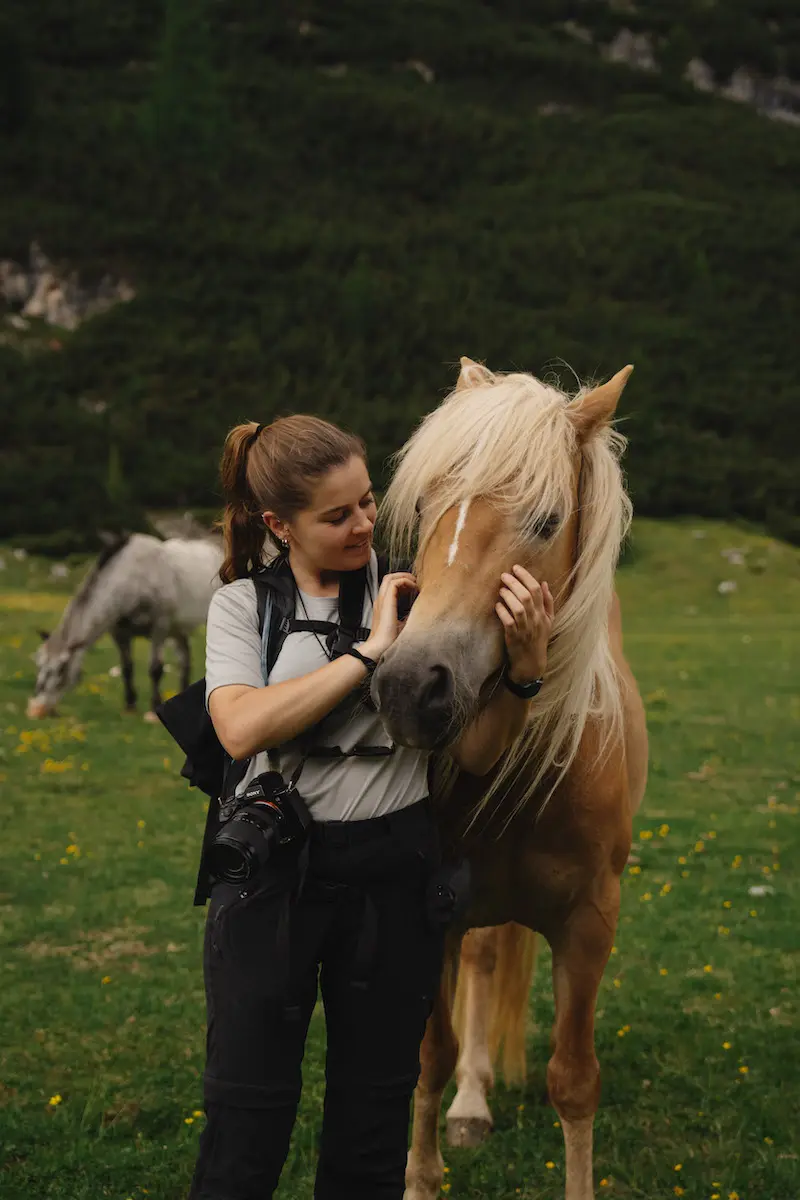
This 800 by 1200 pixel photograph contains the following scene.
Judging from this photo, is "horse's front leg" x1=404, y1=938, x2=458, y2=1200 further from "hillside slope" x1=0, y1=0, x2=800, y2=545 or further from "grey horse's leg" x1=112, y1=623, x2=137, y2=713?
"hillside slope" x1=0, y1=0, x2=800, y2=545

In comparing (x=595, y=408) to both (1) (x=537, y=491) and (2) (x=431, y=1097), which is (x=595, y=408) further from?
(2) (x=431, y=1097)

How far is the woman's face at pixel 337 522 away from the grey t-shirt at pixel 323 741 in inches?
5.9

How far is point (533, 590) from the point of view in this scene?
2.50 m

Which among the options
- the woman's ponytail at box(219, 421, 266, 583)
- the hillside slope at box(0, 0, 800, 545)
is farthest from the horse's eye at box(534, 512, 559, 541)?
the hillside slope at box(0, 0, 800, 545)

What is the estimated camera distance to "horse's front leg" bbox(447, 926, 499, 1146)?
418 centimetres

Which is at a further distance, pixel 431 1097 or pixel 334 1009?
pixel 431 1097

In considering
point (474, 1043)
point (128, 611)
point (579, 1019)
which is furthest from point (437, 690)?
point (128, 611)

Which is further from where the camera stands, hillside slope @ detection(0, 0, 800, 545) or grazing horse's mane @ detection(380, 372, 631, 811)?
hillside slope @ detection(0, 0, 800, 545)

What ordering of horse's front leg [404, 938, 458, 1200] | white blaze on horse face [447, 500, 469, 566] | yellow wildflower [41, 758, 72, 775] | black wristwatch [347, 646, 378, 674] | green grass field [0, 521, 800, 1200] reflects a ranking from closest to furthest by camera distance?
1. black wristwatch [347, 646, 378, 674]
2. white blaze on horse face [447, 500, 469, 566]
3. horse's front leg [404, 938, 458, 1200]
4. green grass field [0, 521, 800, 1200]
5. yellow wildflower [41, 758, 72, 775]

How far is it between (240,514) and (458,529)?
0.55 metres

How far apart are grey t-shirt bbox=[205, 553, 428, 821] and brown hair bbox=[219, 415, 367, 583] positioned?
0.24 m

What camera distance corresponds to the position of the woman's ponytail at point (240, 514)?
9.16ft

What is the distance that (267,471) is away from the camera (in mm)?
2646

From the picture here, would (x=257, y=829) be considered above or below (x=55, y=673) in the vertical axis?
above
